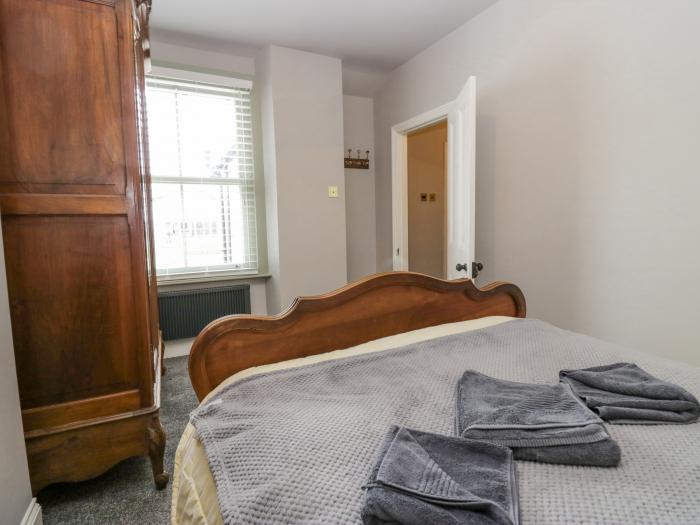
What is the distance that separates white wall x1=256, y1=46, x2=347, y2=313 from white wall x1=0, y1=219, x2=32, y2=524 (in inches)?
80.3

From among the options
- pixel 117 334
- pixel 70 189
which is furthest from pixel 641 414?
pixel 70 189

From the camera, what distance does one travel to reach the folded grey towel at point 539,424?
769mm

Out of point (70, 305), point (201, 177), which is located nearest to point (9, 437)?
point (70, 305)

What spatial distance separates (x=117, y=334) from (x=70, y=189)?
598 millimetres

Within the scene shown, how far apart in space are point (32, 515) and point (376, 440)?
4.52 ft

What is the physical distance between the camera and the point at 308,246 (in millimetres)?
3332

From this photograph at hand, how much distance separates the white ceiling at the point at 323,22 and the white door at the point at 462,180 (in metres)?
0.72

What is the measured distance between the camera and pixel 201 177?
3176 millimetres

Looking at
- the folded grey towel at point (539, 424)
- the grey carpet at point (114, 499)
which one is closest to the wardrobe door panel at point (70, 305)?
the grey carpet at point (114, 499)

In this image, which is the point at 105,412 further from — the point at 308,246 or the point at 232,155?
the point at 232,155

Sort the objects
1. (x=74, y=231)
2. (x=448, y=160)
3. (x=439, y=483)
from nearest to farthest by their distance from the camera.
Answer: (x=439, y=483), (x=74, y=231), (x=448, y=160)

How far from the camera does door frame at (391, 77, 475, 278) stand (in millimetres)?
2338

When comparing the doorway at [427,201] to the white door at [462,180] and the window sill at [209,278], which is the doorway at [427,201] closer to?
the white door at [462,180]

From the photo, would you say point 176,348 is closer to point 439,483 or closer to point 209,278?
point 209,278
